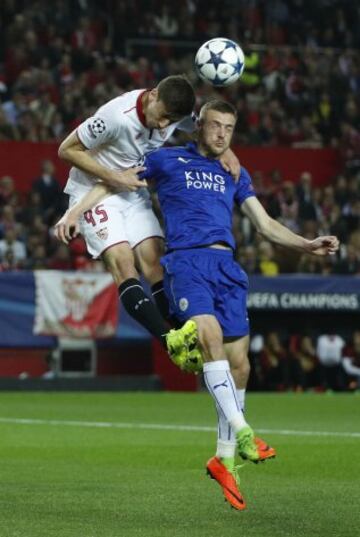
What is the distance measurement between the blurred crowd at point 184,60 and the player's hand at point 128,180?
1574 cm

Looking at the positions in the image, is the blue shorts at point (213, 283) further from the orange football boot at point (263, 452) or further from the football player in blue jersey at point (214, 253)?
the orange football boot at point (263, 452)

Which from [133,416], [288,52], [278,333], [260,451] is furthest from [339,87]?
[260,451]

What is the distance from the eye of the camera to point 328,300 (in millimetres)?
24344

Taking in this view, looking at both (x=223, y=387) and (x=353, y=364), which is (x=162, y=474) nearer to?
(x=223, y=387)

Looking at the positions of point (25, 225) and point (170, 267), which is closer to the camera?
point (170, 267)

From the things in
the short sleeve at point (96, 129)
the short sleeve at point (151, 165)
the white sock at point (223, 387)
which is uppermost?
the short sleeve at point (96, 129)

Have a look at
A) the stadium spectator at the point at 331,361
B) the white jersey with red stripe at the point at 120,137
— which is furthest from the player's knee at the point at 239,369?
the stadium spectator at the point at 331,361

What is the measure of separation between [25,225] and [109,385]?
2947 mm

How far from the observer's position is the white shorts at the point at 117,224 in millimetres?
10453

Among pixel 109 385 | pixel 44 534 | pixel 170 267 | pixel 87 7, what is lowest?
pixel 109 385

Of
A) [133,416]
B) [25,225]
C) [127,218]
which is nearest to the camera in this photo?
[127,218]

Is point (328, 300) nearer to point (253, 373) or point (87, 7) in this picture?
point (253, 373)

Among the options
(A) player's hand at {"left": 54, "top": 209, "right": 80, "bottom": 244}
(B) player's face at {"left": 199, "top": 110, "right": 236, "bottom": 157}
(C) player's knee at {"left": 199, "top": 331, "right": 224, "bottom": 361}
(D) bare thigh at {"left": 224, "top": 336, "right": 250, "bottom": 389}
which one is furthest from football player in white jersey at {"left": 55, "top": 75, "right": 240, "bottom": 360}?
(C) player's knee at {"left": 199, "top": 331, "right": 224, "bottom": 361}

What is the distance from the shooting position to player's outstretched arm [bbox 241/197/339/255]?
9.40 meters
